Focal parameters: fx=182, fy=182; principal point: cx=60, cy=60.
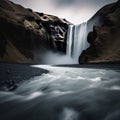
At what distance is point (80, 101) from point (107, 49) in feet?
141

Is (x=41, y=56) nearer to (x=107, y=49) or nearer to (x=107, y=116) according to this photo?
(x=107, y=49)

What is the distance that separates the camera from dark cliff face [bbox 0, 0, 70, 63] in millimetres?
58769

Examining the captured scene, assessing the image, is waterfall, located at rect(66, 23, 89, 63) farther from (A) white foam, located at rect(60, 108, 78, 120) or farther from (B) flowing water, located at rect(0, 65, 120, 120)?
(A) white foam, located at rect(60, 108, 78, 120)

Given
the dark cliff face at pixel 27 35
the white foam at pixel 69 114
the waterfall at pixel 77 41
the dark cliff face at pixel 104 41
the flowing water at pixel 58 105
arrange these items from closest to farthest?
the white foam at pixel 69 114 < the flowing water at pixel 58 105 < the dark cliff face at pixel 104 41 < the dark cliff face at pixel 27 35 < the waterfall at pixel 77 41

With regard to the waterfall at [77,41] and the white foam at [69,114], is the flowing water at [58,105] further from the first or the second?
the waterfall at [77,41]

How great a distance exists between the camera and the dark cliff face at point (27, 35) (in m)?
58.8

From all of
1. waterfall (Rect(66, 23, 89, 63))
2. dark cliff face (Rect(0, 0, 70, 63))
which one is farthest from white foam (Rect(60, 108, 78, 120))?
waterfall (Rect(66, 23, 89, 63))

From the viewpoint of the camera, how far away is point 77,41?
62281 millimetres

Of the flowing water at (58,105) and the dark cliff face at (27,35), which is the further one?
the dark cliff face at (27,35)

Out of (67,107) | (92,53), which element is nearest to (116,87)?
(67,107)

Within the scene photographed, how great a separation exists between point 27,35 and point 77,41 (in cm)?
1932

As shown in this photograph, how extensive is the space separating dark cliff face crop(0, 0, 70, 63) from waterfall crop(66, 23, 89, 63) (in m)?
6.60

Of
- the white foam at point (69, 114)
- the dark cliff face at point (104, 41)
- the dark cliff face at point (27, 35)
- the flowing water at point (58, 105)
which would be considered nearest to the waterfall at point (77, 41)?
the dark cliff face at point (104, 41)

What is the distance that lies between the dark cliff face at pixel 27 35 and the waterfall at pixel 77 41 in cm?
660
